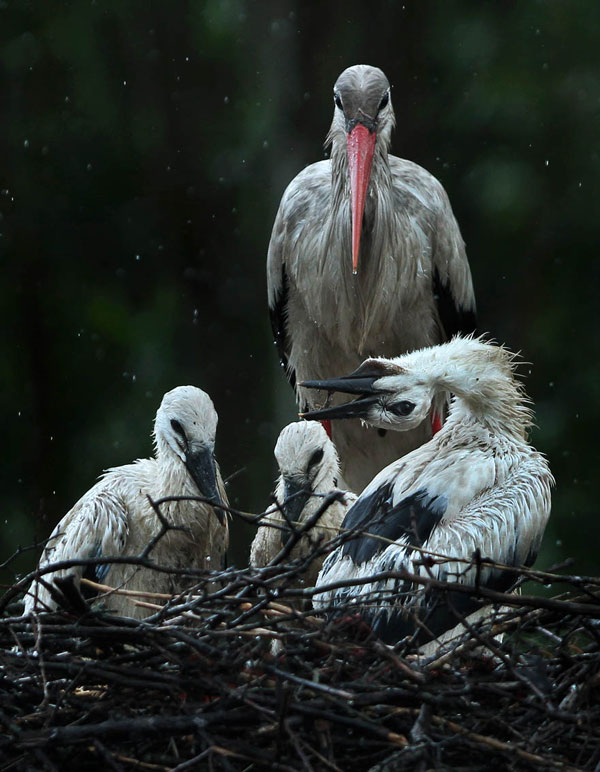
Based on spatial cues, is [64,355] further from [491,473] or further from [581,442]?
[491,473]

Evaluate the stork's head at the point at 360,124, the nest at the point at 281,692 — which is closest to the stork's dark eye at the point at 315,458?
the stork's head at the point at 360,124

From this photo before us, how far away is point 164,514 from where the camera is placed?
391 centimetres

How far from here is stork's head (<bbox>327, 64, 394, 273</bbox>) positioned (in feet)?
14.6

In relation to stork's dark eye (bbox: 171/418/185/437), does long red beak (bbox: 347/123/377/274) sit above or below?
above

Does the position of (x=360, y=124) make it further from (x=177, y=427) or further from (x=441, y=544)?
(x=441, y=544)

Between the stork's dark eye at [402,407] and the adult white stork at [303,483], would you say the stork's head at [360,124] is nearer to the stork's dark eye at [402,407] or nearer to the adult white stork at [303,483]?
the adult white stork at [303,483]

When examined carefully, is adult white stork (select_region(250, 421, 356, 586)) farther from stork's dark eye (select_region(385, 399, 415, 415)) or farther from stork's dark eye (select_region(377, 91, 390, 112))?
stork's dark eye (select_region(377, 91, 390, 112))

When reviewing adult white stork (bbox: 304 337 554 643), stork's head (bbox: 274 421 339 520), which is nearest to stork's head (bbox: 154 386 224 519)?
stork's head (bbox: 274 421 339 520)

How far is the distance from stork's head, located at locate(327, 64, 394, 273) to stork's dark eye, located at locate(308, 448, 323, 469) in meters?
0.67

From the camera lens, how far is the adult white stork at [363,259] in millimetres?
4582

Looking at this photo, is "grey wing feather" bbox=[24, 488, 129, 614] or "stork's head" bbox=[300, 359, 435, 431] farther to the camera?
"grey wing feather" bbox=[24, 488, 129, 614]

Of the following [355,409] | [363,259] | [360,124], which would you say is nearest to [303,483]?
[355,409]

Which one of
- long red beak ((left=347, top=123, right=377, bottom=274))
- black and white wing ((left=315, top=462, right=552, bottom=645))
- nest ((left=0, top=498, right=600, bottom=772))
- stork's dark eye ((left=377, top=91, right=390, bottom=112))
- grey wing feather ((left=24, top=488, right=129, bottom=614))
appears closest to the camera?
nest ((left=0, top=498, right=600, bottom=772))

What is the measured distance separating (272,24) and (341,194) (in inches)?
138
